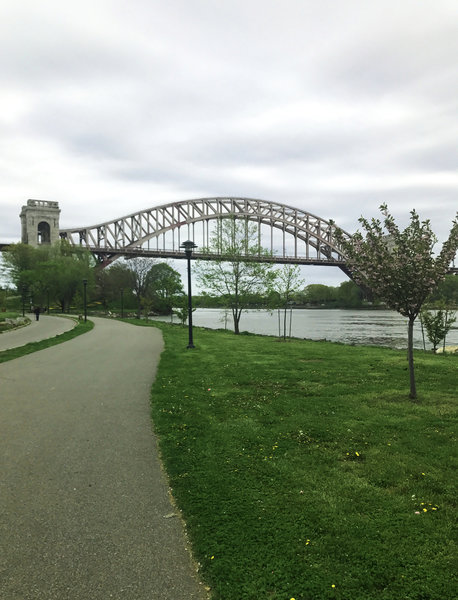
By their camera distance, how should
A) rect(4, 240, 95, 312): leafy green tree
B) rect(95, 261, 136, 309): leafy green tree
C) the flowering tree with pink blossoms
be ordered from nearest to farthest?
the flowering tree with pink blossoms
rect(4, 240, 95, 312): leafy green tree
rect(95, 261, 136, 309): leafy green tree

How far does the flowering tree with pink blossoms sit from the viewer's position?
765cm

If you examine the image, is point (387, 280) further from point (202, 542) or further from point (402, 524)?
point (202, 542)

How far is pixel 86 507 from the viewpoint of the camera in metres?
3.85

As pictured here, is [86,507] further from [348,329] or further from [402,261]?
[348,329]

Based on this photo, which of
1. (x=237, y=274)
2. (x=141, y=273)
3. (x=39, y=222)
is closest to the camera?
(x=237, y=274)

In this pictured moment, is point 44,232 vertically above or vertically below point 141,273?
above

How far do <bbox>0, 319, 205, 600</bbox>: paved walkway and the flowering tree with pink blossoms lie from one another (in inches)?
197

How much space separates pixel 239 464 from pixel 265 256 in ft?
96.7

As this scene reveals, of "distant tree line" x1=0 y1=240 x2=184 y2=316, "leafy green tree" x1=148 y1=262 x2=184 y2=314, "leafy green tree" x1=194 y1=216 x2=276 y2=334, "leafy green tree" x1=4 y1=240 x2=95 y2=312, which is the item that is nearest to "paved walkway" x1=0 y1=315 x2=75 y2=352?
"leafy green tree" x1=194 y1=216 x2=276 y2=334

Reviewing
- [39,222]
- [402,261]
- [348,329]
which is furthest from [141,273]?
[402,261]

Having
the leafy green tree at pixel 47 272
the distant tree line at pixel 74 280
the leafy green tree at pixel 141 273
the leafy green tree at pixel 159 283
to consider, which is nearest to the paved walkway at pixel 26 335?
the distant tree line at pixel 74 280

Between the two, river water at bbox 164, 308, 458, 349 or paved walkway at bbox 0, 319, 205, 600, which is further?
river water at bbox 164, 308, 458, 349

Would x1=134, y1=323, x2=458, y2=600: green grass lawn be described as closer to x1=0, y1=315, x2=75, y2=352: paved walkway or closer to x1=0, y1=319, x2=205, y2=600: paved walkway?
x1=0, y1=319, x2=205, y2=600: paved walkway

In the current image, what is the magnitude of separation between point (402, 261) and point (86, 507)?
6.58 metres
